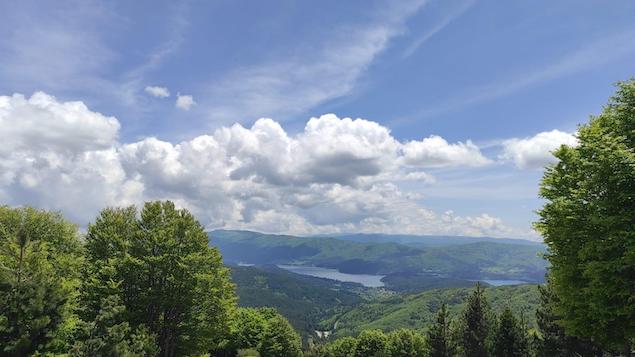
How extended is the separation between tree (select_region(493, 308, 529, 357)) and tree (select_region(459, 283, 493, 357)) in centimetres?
131

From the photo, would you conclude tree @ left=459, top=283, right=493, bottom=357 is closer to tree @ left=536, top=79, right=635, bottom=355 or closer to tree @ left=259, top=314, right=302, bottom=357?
tree @ left=536, top=79, right=635, bottom=355

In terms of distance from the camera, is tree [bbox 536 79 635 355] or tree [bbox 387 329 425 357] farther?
tree [bbox 387 329 425 357]

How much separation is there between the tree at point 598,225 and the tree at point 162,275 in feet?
84.7

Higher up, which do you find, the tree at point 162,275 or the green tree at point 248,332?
the tree at point 162,275

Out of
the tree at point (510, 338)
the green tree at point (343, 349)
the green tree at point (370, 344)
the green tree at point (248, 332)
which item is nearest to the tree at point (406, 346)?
the green tree at point (370, 344)

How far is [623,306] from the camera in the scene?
18.9m

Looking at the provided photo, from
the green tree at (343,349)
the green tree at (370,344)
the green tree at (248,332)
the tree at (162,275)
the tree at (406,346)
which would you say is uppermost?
the tree at (162,275)

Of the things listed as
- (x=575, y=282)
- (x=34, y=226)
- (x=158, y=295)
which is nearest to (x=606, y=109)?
(x=575, y=282)

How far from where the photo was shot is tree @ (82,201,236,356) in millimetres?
31562

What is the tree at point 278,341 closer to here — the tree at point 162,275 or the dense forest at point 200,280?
the dense forest at point 200,280

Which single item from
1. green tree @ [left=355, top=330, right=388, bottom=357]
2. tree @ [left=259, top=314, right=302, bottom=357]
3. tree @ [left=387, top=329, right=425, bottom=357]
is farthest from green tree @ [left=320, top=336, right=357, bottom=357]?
tree @ [left=259, top=314, right=302, bottom=357]

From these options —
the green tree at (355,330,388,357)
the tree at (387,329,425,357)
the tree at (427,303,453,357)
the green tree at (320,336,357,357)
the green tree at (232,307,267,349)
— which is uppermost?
the tree at (427,303,453,357)

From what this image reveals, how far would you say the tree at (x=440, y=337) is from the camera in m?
55.6

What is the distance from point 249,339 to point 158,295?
50.0 meters
